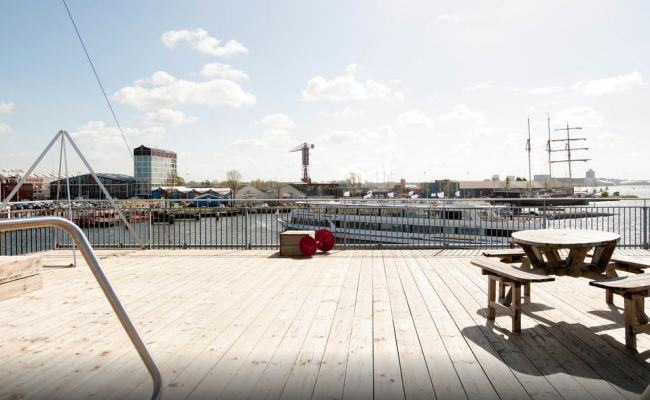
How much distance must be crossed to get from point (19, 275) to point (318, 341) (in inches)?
156

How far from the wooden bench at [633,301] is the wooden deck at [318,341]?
0.48ft

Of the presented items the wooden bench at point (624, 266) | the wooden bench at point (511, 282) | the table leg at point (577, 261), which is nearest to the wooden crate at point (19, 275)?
the wooden bench at point (511, 282)

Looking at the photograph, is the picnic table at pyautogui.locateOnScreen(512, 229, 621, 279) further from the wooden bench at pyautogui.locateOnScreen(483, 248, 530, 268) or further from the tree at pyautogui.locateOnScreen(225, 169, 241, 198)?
the tree at pyautogui.locateOnScreen(225, 169, 241, 198)

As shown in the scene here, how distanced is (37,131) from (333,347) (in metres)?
18.9

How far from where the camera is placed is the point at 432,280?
5141 mm

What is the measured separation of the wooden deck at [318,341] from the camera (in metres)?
2.27

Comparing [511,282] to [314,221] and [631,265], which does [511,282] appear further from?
[314,221]

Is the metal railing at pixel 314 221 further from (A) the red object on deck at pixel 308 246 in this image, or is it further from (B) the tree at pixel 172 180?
(B) the tree at pixel 172 180

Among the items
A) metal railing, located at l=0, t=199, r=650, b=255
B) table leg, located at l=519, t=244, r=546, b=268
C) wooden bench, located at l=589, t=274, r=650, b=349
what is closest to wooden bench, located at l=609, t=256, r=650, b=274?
table leg, located at l=519, t=244, r=546, b=268

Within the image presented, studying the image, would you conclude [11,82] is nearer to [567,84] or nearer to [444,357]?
[444,357]

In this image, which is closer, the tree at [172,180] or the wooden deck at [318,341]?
the wooden deck at [318,341]

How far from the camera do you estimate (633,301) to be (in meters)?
2.73

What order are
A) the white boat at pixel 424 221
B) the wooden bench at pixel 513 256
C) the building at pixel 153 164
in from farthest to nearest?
the building at pixel 153 164 → the white boat at pixel 424 221 → the wooden bench at pixel 513 256

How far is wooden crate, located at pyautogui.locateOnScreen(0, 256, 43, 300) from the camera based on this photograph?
433 centimetres
